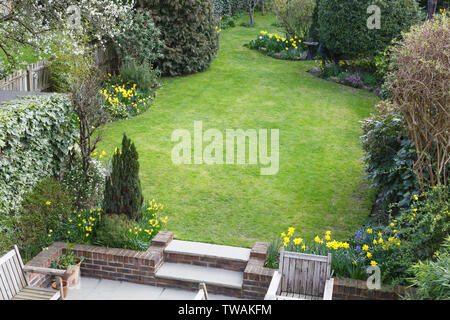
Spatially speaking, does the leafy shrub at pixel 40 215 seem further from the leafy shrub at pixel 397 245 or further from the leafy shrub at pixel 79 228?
the leafy shrub at pixel 397 245

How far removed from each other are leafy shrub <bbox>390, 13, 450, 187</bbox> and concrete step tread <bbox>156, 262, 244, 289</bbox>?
3.04 metres

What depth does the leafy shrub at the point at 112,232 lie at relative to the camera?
7613 millimetres

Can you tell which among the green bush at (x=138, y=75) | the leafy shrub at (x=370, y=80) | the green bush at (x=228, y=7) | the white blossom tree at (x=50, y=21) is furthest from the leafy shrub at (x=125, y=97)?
the green bush at (x=228, y=7)

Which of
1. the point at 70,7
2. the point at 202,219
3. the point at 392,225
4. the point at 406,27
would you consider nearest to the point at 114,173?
the point at 202,219

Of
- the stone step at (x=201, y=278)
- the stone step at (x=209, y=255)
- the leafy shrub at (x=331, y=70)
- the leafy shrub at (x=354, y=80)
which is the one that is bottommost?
the stone step at (x=201, y=278)

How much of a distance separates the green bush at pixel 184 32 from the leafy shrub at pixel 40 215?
28.8 ft

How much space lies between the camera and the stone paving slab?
278 inches

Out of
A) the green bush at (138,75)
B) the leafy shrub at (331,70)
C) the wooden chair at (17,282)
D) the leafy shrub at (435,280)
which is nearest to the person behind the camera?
the leafy shrub at (435,280)

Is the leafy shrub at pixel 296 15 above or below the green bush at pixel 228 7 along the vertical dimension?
below

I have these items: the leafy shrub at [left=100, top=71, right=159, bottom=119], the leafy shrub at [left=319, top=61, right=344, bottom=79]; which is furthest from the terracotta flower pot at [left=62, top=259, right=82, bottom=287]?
the leafy shrub at [left=319, top=61, right=344, bottom=79]

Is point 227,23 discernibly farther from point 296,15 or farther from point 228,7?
point 296,15

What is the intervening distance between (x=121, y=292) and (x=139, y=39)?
30.9 feet

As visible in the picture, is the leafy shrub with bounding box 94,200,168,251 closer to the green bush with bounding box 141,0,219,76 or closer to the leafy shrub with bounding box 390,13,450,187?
the leafy shrub with bounding box 390,13,450,187

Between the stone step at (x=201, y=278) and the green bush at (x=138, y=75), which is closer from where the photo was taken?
the stone step at (x=201, y=278)
